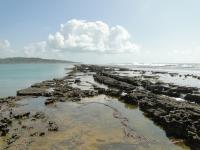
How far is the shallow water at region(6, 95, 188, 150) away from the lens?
65.4 feet

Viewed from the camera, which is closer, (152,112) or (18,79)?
(152,112)

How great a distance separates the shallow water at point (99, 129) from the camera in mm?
19938

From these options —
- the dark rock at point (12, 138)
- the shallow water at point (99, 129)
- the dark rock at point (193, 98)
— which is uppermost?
the dark rock at point (193, 98)

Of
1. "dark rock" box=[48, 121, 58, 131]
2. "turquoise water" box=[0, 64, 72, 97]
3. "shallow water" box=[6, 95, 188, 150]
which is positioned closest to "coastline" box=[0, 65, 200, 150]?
"dark rock" box=[48, 121, 58, 131]

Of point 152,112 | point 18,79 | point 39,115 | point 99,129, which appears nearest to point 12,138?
point 39,115

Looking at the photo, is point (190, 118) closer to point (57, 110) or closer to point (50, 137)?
point (50, 137)

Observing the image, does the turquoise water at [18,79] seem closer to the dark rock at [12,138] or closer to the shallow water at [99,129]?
the shallow water at [99,129]

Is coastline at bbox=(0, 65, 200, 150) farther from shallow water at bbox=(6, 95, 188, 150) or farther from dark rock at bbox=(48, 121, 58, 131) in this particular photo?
shallow water at bbox=(6, 95, 188, 150)

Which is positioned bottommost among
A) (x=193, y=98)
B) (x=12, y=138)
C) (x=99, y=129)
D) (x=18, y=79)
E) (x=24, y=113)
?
(x=18, y=79)

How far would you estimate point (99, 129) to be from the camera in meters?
23.8

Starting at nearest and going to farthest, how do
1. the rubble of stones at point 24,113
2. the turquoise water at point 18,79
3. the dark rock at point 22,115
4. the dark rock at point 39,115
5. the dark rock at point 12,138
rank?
1. the dark rock at point 12,138
2. the rubble of stones at point 24,113
3. the dark rock at point 39,115
4. the dark rock at point 22,115
5. the turquoise water at point 18,79

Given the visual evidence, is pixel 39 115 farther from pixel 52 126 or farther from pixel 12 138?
pixel 12 138

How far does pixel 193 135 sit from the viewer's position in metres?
20.8

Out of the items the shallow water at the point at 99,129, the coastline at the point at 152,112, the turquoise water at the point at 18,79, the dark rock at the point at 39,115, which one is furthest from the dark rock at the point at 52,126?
the turquoise water at the point at 18,79
